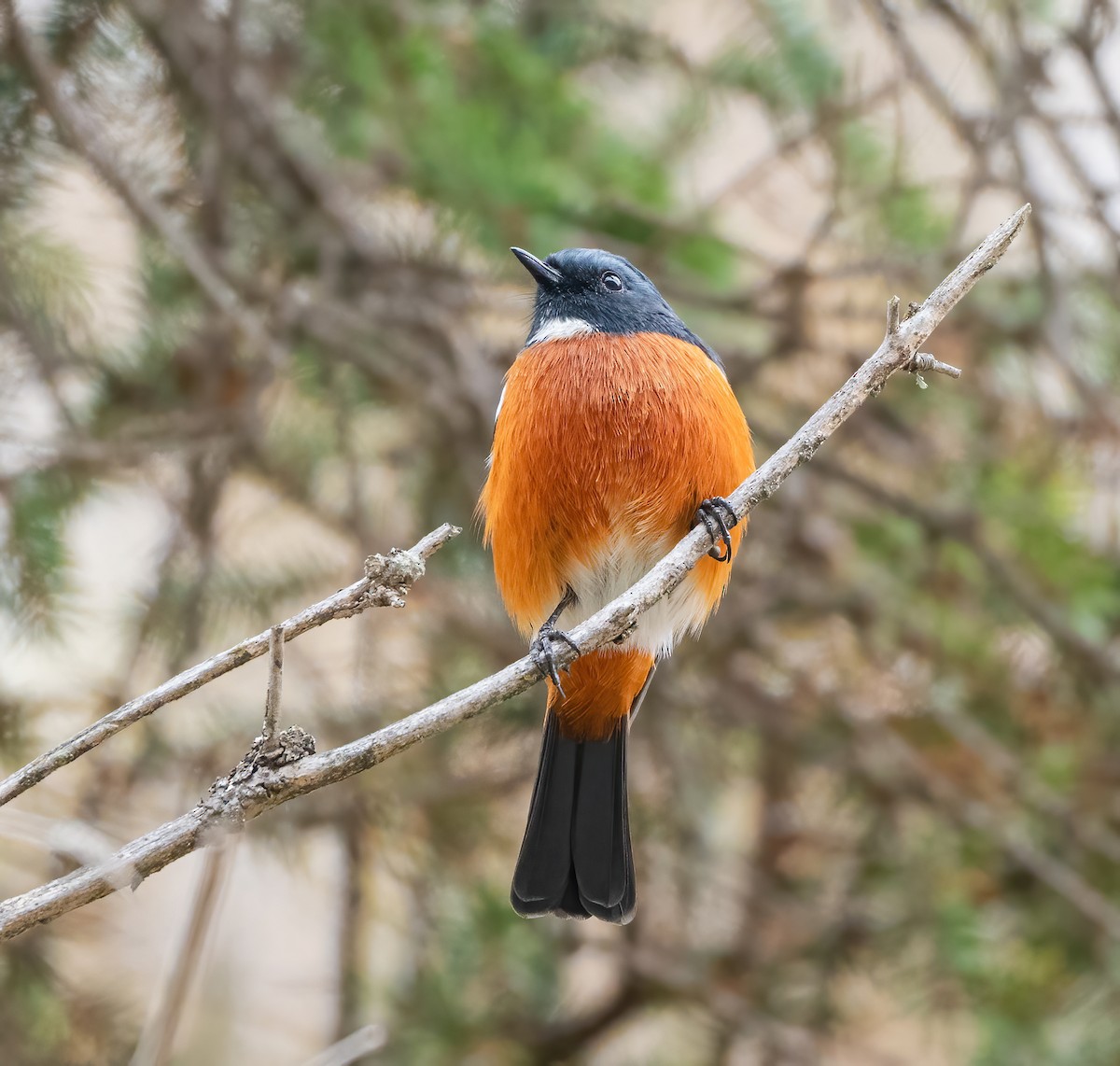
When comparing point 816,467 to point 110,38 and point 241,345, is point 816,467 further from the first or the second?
point 110,38

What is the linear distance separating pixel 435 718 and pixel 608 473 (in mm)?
1295

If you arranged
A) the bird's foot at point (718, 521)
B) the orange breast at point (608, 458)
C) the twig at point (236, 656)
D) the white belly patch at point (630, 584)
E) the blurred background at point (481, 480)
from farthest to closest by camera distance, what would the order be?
the blurred background at point (481, 480) < the white belly patch at point (630, 584) < the orange breast at point (608, 458) < the bird's foot at point (718, 521) < the twig at point (236, 656)

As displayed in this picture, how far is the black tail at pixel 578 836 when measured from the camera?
3393 mm

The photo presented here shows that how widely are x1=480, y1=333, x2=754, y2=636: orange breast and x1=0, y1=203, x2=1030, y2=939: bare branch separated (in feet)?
2.04

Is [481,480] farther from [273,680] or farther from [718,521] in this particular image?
[273,680]

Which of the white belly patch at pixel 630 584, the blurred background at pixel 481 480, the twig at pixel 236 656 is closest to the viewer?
the twig at pixel 236 656

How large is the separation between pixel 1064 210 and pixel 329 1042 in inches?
136

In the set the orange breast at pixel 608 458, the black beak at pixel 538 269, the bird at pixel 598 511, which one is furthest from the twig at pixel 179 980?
the black beak at pixel 538 269

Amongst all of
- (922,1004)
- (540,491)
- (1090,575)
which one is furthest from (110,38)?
(922,1004)

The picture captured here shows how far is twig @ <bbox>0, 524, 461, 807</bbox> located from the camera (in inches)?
73.9

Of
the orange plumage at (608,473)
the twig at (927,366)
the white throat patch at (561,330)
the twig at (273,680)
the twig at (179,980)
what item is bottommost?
the twig at (179,980)

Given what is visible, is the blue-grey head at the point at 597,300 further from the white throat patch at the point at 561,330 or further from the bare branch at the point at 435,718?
the bare branch at the point at 435,718

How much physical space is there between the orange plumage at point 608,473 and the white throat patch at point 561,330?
5 centimetres

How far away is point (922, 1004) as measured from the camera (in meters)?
4.13
